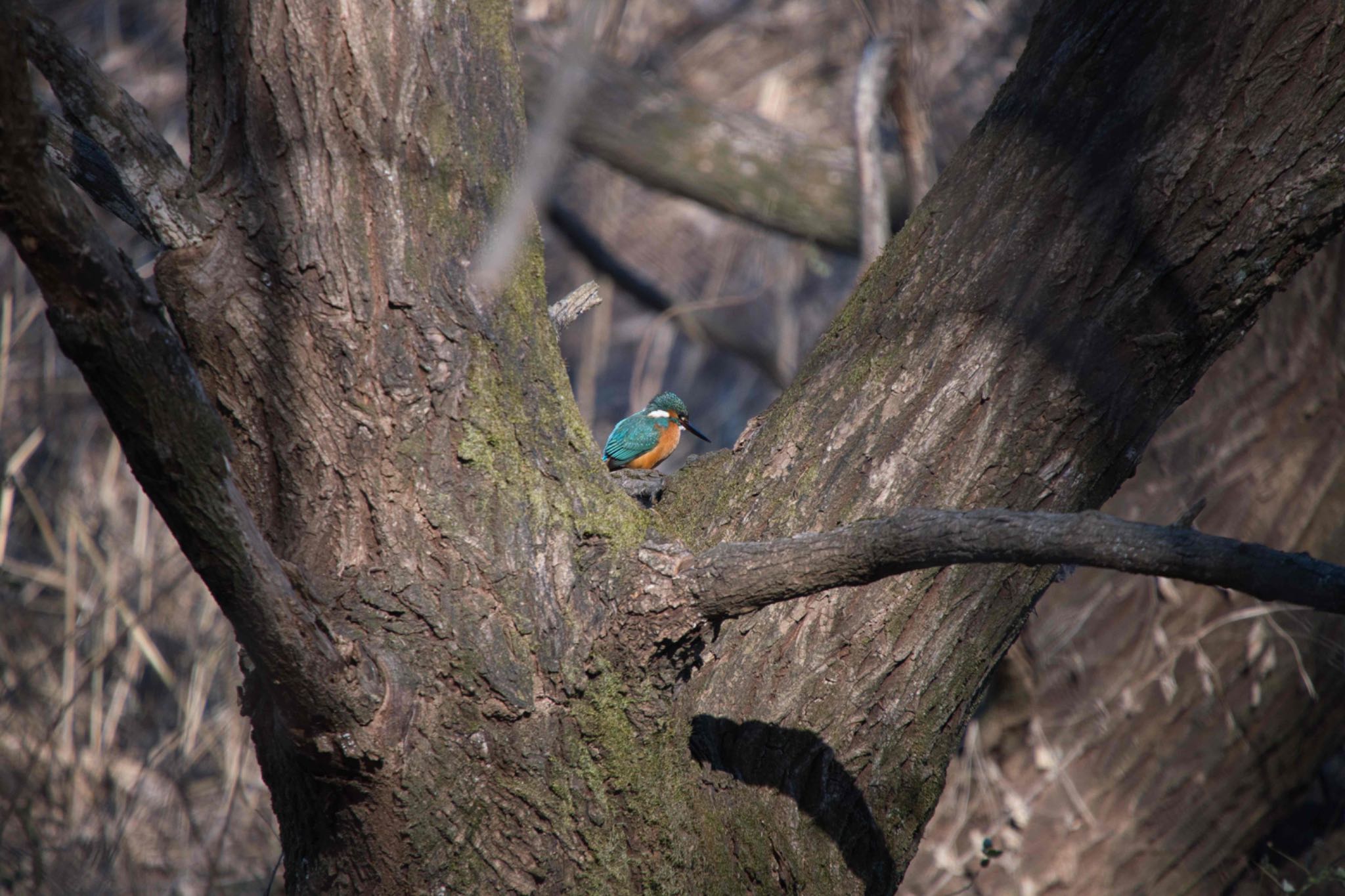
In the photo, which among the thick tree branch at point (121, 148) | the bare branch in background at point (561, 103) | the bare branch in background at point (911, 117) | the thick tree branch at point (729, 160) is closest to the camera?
the bare branch in background at point (561, 103)

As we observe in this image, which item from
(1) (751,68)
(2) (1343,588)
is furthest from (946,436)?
(1) (751,68)

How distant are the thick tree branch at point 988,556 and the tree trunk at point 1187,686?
2080 millimetres

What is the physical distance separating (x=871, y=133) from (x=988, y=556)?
281 cm

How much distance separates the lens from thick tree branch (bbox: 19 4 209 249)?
1.47m

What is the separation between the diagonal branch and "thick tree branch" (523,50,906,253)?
3.93m

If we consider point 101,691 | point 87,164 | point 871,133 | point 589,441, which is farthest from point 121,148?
point 101,691

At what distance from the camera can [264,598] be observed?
1306 millimetres

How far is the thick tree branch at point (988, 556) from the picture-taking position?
1.09 m

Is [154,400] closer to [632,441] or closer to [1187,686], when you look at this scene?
[1187,686]

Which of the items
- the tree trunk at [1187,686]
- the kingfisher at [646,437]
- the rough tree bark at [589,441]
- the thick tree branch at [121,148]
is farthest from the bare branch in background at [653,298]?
the thick tree branch at [121,148]

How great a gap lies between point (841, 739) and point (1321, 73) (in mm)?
1373

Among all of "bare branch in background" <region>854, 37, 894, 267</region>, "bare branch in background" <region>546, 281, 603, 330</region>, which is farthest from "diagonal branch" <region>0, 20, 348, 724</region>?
"bare branch in background" <region>854, 37, 894, 267</region>

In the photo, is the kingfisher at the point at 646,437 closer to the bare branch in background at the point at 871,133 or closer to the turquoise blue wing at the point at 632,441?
the turquoise blue wing at the point at 632,441

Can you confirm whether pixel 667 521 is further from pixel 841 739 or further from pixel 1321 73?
pixel 1321 73
